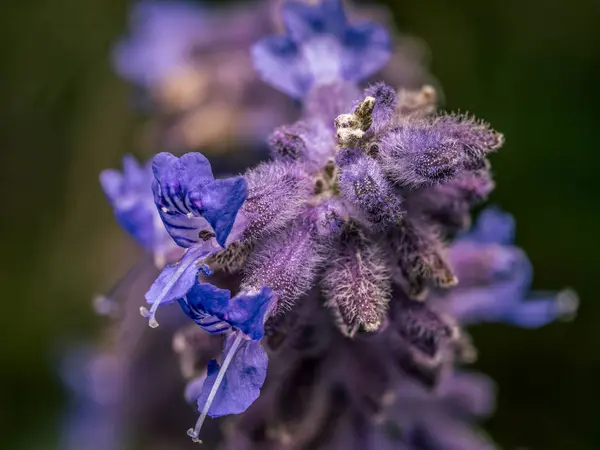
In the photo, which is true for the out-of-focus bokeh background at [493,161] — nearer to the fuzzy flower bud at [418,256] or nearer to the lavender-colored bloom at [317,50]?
the lavender-colored bloom at [317,50]

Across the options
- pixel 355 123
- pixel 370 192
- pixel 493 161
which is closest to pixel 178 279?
pixel 370 192

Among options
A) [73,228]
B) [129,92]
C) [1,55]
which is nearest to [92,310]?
[73,228]

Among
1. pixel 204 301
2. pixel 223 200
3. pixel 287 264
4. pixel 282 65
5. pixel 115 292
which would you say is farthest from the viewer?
pixel 115 292

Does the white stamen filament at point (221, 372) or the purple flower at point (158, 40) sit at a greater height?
the purple flower at point (158, 40)

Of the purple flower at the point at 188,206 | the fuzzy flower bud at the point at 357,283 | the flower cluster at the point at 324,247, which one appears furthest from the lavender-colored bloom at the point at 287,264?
the purple flower at the point at 188,206

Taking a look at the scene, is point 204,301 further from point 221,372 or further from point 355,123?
point 355,123

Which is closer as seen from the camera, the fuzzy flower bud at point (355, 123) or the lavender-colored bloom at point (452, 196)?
the fuzzy flower bud at point (355, 123)
